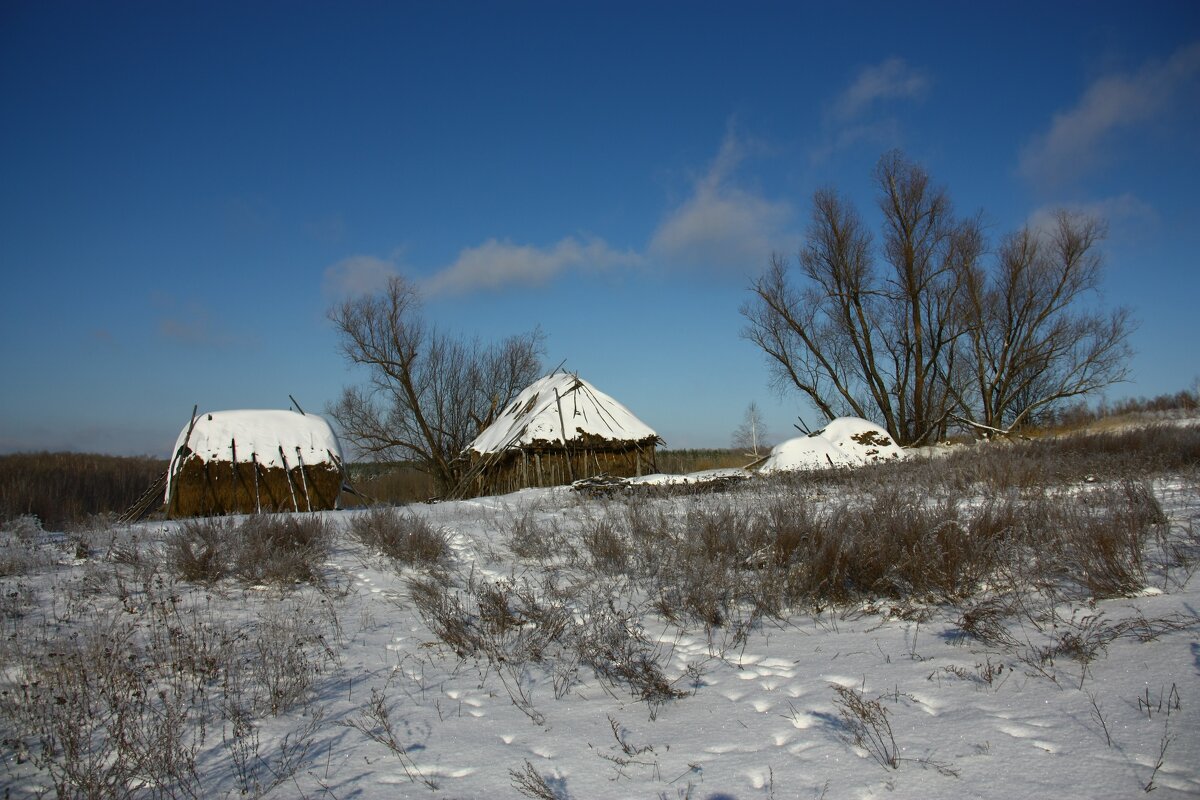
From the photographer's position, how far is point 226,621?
4238mm

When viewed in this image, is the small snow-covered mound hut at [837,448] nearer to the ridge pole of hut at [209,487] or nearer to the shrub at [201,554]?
the shrub at [201,554]

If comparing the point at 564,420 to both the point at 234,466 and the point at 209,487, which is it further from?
the point at 209,487

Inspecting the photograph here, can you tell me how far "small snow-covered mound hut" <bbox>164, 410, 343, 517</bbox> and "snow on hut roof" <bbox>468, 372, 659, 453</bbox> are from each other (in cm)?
625

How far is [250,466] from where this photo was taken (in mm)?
12133

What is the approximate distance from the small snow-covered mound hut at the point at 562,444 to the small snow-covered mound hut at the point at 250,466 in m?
6.15

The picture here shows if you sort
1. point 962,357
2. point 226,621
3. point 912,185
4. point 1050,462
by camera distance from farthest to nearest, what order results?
1. point 962,357
2. point 912,185
3. point 1050,462
4. point 226,621

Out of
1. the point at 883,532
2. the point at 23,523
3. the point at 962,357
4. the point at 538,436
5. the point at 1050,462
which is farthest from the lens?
the point at 962,357

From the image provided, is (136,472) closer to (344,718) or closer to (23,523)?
(23,523)

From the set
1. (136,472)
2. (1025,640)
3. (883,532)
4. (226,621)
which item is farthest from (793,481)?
(136,472)

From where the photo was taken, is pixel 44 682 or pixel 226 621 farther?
pixel 226 621

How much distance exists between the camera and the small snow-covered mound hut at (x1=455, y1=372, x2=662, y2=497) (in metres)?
18.1

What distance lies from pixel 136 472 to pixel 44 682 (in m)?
30.0

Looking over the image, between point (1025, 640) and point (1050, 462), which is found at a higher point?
point (1050, 462)

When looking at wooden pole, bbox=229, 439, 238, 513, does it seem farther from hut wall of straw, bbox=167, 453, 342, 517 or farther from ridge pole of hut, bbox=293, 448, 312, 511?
ridge pole of hut, bbox=293, 448, 312, 511
